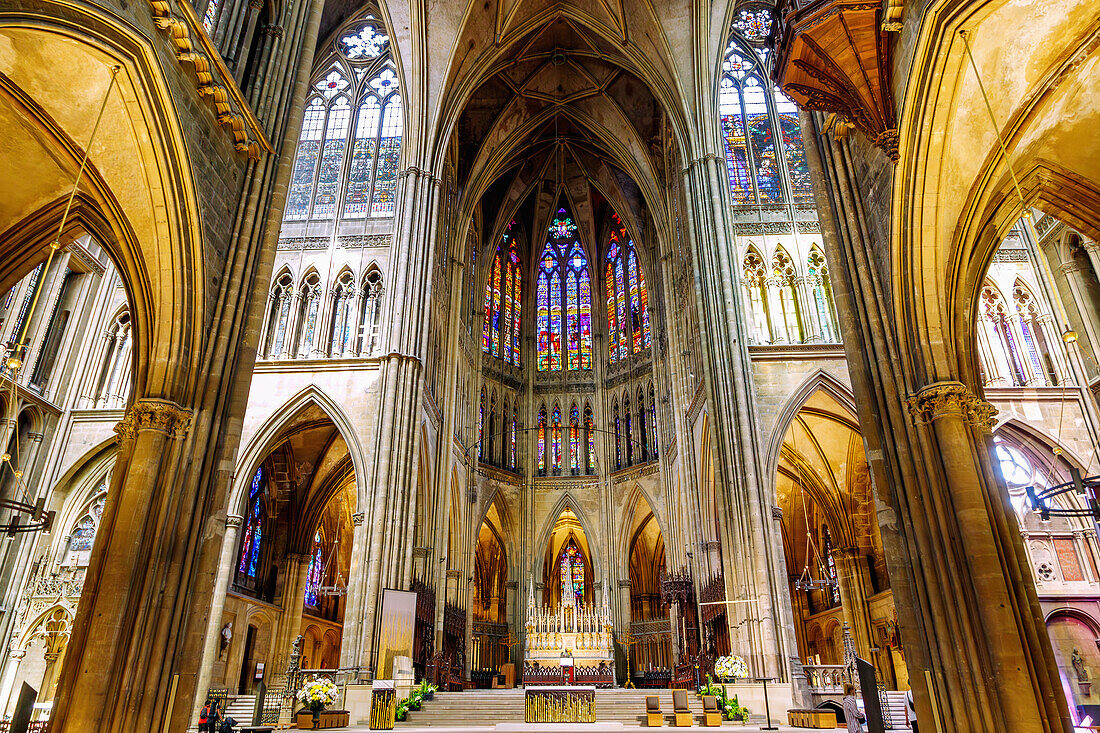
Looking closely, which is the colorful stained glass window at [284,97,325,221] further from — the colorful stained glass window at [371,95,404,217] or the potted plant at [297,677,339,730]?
the potted plant at [297,677,339,730]

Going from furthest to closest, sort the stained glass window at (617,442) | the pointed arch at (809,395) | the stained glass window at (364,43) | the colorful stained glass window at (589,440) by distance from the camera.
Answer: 1. the colorful stained glass window at (589,440)
2. the stained glass window at (617,442)
3. the stained glass window at (364,43)
4. the pointed arch at (809,395)

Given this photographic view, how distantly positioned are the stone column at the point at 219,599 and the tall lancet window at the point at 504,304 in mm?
13418

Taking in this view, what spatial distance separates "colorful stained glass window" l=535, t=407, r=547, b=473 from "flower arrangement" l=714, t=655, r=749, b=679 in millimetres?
16279

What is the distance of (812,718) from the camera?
13.2m

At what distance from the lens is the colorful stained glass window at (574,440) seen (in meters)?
31.0

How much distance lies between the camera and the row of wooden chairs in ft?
44.1

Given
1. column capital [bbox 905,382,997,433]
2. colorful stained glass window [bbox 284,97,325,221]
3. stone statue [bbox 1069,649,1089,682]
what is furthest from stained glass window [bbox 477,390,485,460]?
column capital [bbox 905,382,997,433]

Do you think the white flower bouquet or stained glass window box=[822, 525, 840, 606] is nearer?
the white flower bouquet

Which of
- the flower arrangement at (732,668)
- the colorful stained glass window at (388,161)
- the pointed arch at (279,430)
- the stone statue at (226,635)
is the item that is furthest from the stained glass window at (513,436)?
the flower arrangement at (732,668)

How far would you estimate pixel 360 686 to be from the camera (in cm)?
1602

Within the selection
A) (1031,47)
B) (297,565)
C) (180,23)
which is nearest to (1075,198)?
(1031,47)

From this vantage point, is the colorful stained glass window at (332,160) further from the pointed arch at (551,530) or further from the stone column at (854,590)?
the stone column at (854,590)

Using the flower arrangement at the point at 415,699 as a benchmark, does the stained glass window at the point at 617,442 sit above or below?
above

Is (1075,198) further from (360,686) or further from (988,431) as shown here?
(360,686)
